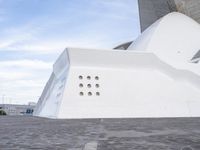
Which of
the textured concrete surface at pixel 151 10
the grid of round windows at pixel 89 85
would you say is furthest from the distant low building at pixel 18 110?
the grid of round windows at pixel 89 85

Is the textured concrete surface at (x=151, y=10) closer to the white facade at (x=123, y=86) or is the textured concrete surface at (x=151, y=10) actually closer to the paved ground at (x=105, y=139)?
the white facade at (x=123, y=86)

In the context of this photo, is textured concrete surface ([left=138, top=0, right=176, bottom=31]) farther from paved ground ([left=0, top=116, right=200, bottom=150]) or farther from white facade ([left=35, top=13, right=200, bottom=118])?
paved ground ([left=0, top=116, right=200, bottom=150])

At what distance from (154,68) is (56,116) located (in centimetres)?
704

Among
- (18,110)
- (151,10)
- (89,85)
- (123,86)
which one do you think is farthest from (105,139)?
(18,110)

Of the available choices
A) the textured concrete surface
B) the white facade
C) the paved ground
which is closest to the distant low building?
the textured concrete surface

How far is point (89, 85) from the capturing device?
16.0 meters

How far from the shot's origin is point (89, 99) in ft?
50.6

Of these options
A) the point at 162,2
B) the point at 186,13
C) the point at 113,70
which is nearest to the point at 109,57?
the point at 113,70

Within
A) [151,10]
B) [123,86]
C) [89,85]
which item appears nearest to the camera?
[89,85]

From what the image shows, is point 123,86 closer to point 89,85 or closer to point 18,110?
point 89,85

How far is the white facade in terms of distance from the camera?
15336 millimetres

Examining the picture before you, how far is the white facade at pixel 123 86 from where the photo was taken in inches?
604

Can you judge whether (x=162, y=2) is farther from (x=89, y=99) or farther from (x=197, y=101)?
(x=89, y=99)

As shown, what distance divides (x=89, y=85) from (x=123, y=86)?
196 centimetres
